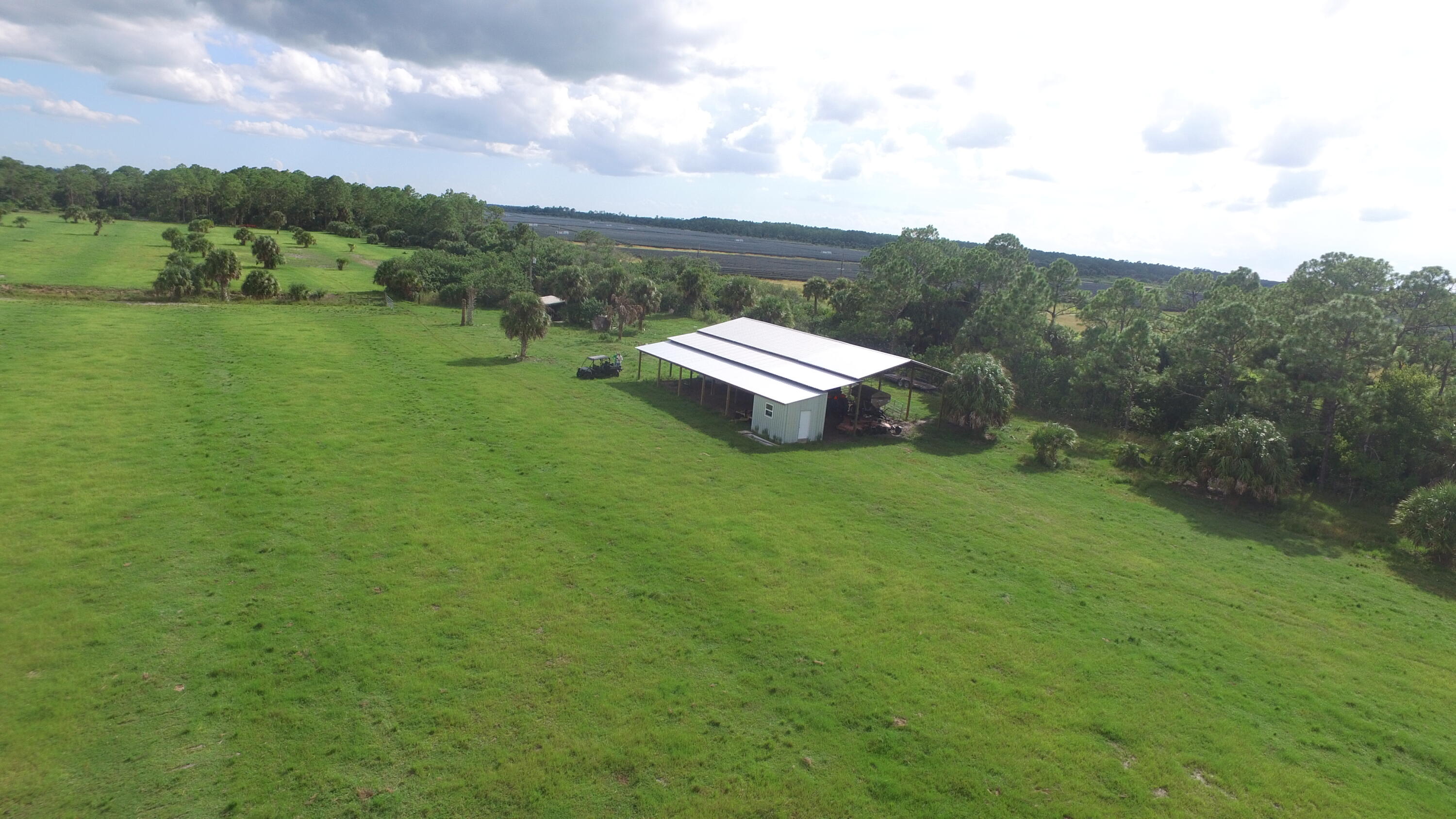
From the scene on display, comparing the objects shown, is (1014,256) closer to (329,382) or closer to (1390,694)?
(1390,694)

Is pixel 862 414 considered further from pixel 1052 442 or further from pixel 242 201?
pixel 242 201

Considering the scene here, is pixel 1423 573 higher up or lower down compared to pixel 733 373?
lower down

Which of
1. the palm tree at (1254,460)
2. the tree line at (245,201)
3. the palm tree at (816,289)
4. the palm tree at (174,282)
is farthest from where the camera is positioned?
the tree line at (245,201)

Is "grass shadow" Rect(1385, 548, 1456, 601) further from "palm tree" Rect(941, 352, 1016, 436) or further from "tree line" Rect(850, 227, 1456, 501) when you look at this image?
"palm tree" Rect(941, 352, 1016, 436)

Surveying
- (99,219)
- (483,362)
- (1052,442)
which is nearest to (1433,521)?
(1052,442)

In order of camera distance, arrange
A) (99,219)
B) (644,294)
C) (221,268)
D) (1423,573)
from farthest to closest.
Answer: (99,219) → (644,294) → (221,268) → (1423,573)

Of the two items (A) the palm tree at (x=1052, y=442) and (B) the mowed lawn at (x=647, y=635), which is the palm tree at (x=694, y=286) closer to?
(B) the mowed lawn at (x=647, y=635)

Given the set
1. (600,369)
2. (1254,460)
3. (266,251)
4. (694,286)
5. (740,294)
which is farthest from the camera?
(266,251)

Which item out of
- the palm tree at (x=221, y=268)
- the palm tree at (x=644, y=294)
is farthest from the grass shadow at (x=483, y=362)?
the palm tree at (x=221, y=268)
